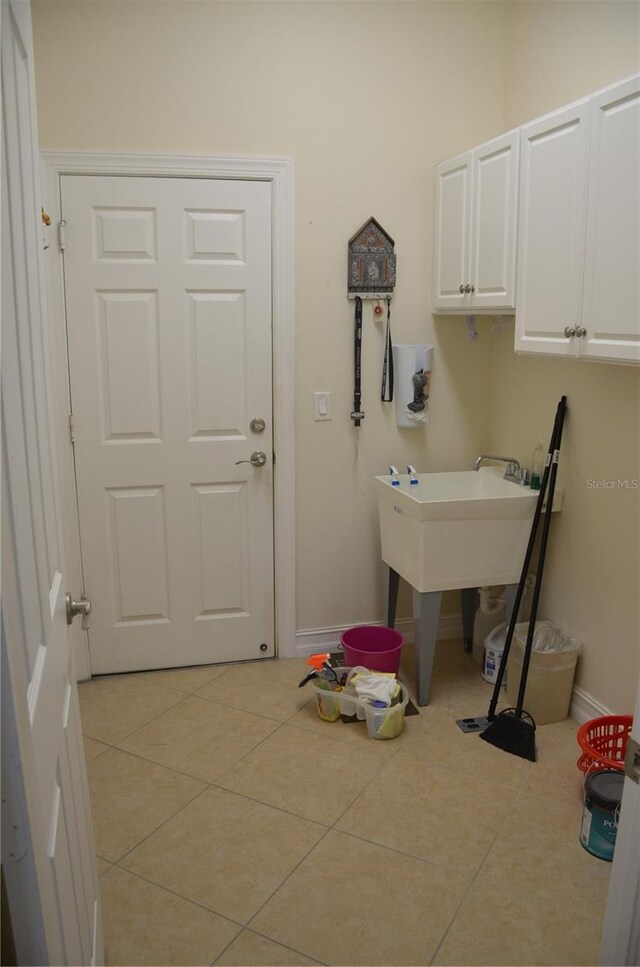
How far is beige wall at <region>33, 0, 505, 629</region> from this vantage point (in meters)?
2.87

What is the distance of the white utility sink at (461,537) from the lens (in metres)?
2.87

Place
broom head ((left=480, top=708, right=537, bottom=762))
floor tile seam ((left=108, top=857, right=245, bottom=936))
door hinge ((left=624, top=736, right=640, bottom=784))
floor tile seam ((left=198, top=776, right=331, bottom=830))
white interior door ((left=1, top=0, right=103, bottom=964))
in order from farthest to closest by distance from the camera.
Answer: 1. broom head ((left=480, top=708, right=537, bottom=762))
2. floor tile seam ((left=198, top=776, right=331, bottom=830))
3. floor tile seam ((left=108, top=857, right=245, bottom=936))
4. door hinge ((left=624, top=736, right=640, bottom=784))
5. white interior door ((left=1, top=0, right=103, bottom=964))

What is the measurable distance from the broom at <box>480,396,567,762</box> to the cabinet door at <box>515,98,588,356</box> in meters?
0.41

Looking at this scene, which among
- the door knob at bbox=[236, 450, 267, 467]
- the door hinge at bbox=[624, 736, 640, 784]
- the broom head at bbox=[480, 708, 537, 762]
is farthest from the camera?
the door knob at bbox=[236, 450, 267, 467]

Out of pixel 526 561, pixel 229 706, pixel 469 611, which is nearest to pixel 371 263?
pixel 526 561

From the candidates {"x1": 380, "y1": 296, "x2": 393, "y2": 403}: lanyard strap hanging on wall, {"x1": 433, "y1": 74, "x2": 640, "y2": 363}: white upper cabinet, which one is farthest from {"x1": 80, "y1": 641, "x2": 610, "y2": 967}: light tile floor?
{"x1": 433, "y1": 74, "x2": 640, "y2": 363}: white upper cabinet

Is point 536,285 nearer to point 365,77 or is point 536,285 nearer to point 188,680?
point 365,77

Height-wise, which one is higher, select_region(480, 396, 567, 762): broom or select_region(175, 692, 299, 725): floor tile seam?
select_region(480, 396, 567, 762): broom

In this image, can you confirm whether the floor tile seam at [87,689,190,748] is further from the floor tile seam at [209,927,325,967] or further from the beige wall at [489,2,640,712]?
the beige wall at [489,2,640,712]

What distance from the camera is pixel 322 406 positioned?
10.9 ft

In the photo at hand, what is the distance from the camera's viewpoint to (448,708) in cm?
302

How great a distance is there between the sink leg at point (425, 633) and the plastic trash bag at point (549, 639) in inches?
13.5

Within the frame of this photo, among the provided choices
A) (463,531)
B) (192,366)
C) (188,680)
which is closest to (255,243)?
(192,366)

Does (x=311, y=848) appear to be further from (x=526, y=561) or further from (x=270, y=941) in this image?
(x=526, y=561)
